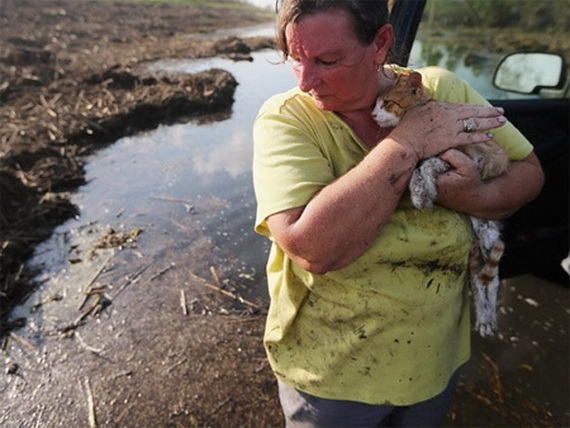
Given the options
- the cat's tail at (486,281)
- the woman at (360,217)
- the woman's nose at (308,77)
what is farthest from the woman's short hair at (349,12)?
the cat's tail at (486,281)

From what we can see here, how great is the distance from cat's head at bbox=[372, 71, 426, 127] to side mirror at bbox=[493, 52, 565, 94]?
85.7 inches

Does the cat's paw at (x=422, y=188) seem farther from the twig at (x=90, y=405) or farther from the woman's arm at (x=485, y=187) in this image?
the twig at (x=90, y=405)

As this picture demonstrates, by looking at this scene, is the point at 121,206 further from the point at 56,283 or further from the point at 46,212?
the point at 56,283

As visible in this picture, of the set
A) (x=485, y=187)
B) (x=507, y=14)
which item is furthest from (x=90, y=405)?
(x=507, y=14)

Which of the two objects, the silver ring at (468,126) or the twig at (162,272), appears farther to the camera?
the twig at (162,272)

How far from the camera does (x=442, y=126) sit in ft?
4.84

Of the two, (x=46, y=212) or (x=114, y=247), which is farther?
(x=46, y=212)

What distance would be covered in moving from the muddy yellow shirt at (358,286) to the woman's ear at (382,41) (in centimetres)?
26

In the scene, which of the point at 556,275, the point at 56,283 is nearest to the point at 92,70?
the point at 56,283

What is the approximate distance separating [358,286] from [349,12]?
35.6 inches

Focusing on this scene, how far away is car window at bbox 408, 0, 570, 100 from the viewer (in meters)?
3.17

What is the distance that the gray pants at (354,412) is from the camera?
1.71 meters

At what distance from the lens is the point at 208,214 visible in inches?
211

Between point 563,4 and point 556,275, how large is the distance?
2.33 m
